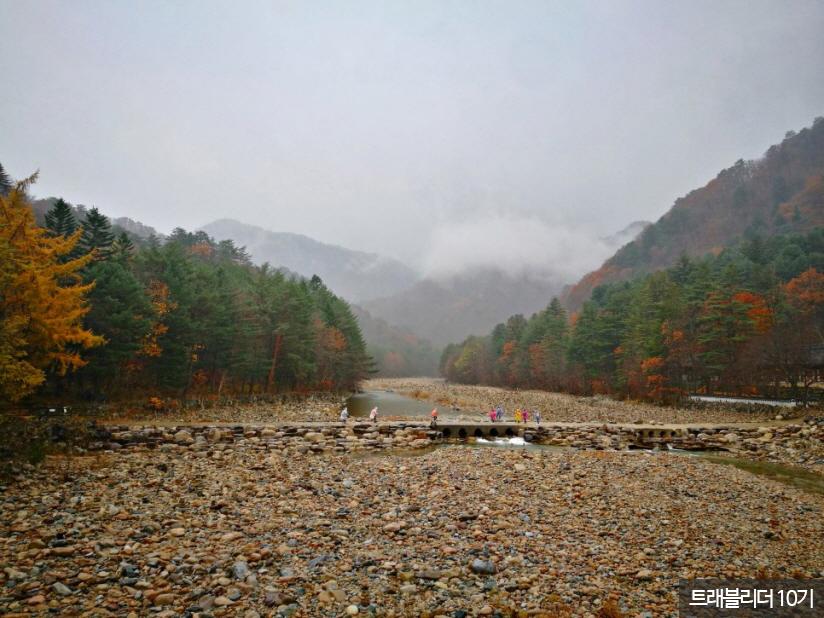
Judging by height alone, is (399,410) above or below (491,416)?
below

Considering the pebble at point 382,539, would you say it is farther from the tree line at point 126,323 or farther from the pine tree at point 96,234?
the pine tree at point 96,234

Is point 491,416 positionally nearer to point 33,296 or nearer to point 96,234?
point 33,296

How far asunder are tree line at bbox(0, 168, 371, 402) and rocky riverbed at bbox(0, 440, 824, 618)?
962 cm

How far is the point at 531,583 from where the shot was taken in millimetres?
8156

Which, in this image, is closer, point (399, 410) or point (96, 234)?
point (96, 234)

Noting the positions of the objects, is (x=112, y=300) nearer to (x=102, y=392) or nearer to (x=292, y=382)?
(x=102, y=392)

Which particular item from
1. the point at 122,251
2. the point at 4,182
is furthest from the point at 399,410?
the point at 4,182

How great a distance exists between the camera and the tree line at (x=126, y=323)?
2177 centimetres

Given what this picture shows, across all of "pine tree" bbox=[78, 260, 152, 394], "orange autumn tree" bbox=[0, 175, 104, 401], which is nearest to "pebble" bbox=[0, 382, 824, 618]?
"orange autumn tree" bbox=[0, 175, 104, 401]

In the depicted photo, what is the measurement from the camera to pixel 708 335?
158 ft

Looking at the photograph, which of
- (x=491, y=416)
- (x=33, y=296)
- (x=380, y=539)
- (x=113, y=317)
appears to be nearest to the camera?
(x=380, y=539)

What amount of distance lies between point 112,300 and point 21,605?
27.3m

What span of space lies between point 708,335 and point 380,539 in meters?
51.7

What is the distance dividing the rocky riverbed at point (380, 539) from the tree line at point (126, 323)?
9.62 m
